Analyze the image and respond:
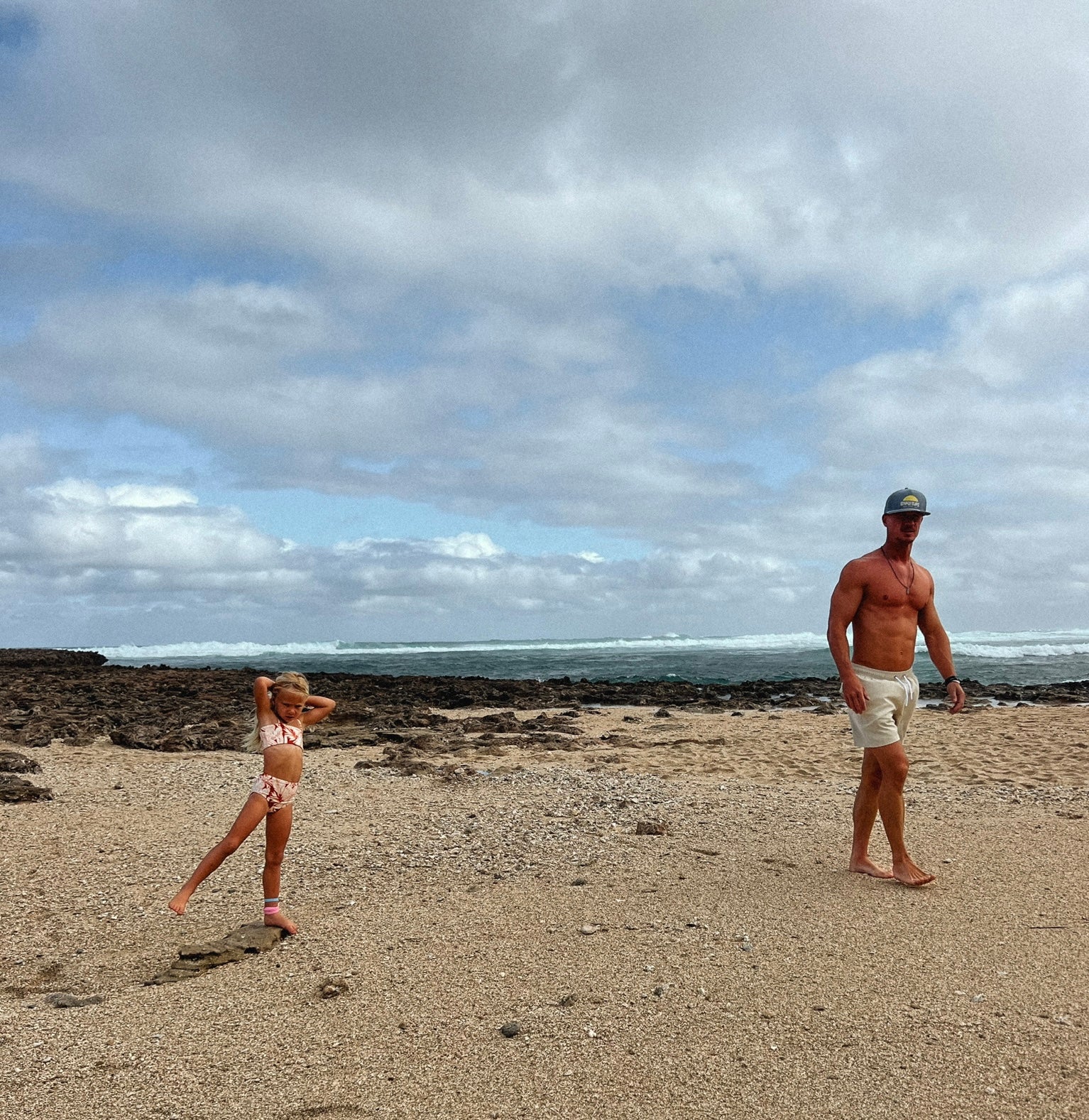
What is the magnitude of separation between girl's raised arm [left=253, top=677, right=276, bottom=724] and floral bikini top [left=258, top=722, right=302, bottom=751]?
1.3 inches

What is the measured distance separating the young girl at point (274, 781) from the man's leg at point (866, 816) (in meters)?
3.47

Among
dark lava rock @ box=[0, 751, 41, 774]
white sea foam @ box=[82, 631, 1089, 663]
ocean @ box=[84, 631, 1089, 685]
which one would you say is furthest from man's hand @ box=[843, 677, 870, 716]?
white sea foam @ box=[82, 631, 1089, 663]

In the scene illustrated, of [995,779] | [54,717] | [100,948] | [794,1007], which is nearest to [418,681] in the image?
[54,717]

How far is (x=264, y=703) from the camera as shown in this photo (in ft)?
15.9

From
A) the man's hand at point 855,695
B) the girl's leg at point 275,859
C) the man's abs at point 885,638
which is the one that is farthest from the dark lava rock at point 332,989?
the man's abs at point 885,638

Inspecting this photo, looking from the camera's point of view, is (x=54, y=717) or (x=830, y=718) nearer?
(x=54, y=717)

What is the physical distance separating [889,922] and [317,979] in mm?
3016

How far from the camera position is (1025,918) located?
492cm

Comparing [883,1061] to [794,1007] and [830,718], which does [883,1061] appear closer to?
[794,1007]

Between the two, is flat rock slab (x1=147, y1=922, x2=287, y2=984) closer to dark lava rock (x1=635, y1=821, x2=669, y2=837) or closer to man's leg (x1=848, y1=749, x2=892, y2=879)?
dark lava rock (x1=635, y1=821, x2=669, y2=837)

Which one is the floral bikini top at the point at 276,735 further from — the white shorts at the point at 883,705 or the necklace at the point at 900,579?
the necklace at the point at 900,579

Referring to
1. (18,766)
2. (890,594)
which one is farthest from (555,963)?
(18,766)

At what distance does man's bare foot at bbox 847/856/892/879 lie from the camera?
5719 mm

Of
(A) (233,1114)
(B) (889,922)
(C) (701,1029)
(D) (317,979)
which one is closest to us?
(A) (233,1114)
